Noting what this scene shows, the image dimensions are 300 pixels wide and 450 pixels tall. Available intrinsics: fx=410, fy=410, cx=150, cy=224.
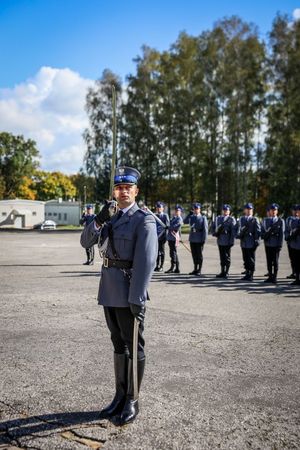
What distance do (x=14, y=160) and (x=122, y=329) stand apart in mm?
79273

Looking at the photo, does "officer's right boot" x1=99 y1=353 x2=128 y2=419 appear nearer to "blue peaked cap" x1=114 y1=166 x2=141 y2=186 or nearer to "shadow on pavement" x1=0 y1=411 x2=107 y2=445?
"shadow on pavement" x1=0 y1=411 x2=107 y2=445

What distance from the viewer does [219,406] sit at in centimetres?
369

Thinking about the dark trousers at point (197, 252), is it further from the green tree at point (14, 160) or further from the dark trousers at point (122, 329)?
the green tree at point (14, 160)

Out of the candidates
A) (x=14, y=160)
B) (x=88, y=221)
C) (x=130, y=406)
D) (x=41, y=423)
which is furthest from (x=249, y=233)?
(x=14, y=160)

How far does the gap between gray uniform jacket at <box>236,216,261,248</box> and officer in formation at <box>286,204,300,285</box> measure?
2.87 feet

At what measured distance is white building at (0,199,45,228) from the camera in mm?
59000

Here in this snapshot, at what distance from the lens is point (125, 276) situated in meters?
3.64

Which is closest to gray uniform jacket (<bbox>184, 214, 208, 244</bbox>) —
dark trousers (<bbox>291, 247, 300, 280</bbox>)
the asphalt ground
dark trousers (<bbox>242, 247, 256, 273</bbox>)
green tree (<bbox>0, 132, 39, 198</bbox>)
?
dark trousers (<bbox>242, 247, 256, 273</bbox>)

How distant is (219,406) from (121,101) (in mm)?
41073

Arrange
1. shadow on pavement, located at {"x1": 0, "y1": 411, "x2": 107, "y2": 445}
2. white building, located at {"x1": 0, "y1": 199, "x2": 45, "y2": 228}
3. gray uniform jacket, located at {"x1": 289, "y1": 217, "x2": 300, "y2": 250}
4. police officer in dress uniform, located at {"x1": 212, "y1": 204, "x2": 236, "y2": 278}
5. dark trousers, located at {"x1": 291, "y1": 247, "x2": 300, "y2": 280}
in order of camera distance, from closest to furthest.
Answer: shadow on pavement, located at {"x1": 0, "y1": 411, "x2": 107, "y2": 445} < dark trousers, located at {"x1": 291, "y1": 247, "x2": 300, "y2": 280} < gray uniform jacket, located at {"x1": 289, "y1": 217, "x2": 300, "y2": 250} < police officer in dress uniform, located at {"x1": 212, "y1": 204, "x2": 236, "y2": 278} < white building, located at {"x1": 0, "y1": 199, "x2": 45, "y2": 228}

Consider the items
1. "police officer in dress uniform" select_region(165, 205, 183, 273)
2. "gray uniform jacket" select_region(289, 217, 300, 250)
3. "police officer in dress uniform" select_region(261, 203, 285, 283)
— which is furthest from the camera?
"police officer in dress uniform" select_region(165, 205, 183, 273)

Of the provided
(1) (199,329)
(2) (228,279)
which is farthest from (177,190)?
(1) (199,329)

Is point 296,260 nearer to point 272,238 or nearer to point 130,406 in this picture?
point 272,238

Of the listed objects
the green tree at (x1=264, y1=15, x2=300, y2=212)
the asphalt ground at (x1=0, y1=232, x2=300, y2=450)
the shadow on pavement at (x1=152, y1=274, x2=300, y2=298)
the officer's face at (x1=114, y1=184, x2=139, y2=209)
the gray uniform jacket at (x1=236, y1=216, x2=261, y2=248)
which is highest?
the green tree at (x1=264, y1=15, x2=300, y2=212)
